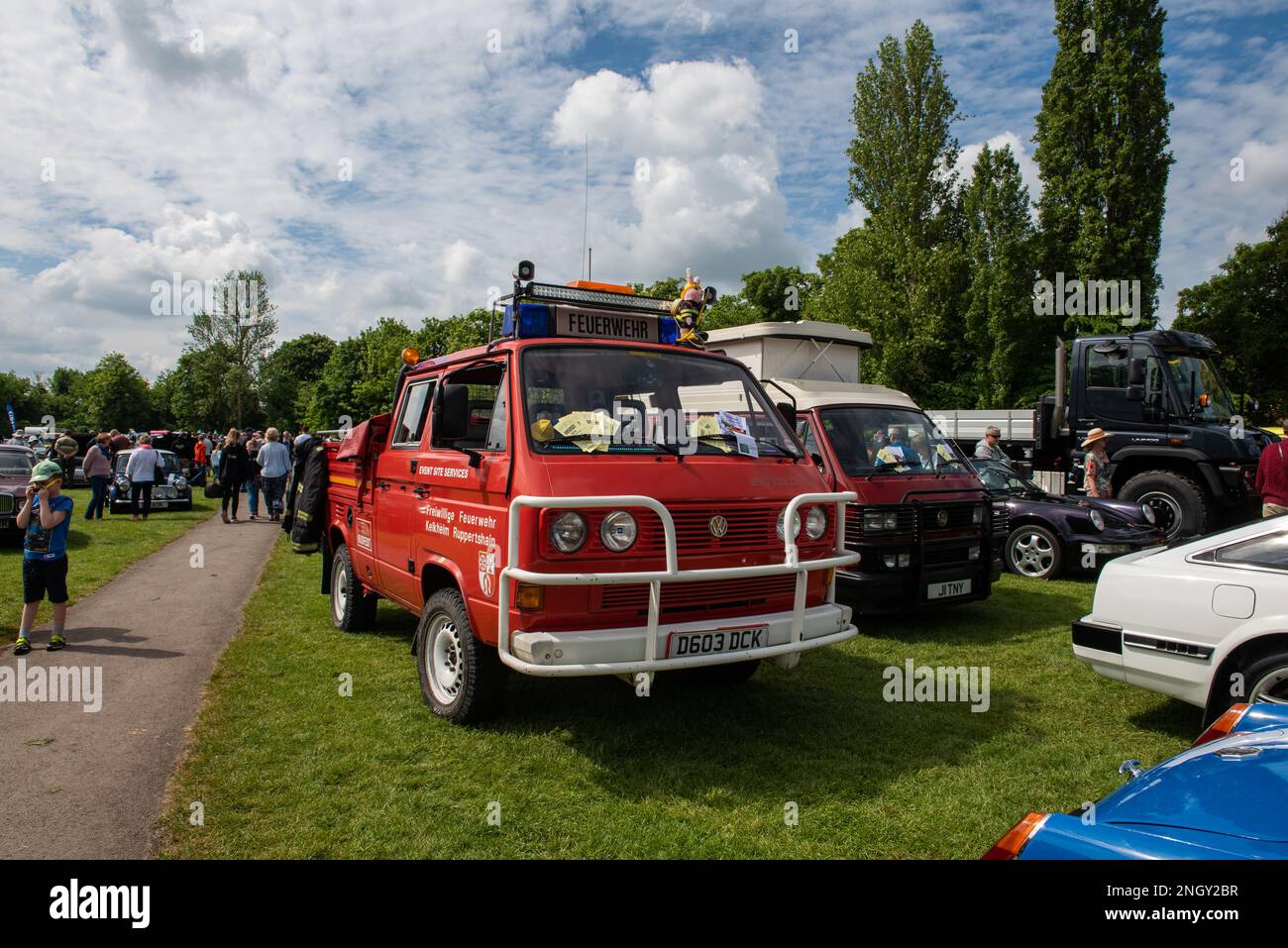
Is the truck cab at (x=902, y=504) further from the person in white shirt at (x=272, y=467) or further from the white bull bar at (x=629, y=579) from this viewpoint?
the person in white shirt at (x=272, y=467)

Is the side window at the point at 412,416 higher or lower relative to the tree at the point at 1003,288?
lower

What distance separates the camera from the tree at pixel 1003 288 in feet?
89.0

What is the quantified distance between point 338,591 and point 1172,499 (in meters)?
11.1

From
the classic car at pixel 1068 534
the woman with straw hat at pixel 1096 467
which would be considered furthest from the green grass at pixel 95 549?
the woman with straw hat at pixel 1096 467

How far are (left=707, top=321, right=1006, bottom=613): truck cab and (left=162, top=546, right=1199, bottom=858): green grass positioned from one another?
0.91 meters

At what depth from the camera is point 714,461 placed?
16.1 ft

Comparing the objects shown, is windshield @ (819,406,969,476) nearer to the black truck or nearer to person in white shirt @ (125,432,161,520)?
the black truck

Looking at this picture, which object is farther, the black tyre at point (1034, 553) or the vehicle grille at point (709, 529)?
the black tyre at point (1034, 553)

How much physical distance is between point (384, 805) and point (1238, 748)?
351 centimetres

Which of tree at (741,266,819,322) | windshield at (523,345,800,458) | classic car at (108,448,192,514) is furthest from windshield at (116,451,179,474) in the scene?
tree at (741,266,819,322)

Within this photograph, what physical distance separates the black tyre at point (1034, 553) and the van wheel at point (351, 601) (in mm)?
7761
